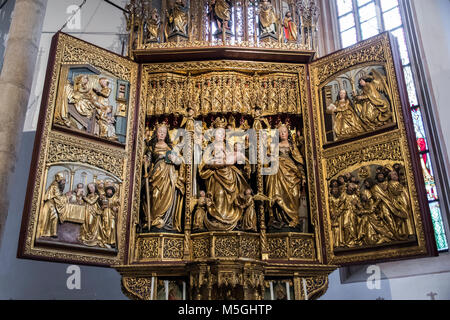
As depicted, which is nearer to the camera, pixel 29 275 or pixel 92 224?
pixel 92 224

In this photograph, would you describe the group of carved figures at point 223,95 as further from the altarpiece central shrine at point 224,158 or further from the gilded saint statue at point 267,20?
the gilded saint statue at point 267,20

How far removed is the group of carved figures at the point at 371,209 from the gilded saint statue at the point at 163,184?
2549mm

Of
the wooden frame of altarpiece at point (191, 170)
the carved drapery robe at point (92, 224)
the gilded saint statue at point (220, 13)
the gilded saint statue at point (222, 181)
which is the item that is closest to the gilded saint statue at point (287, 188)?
the wooden frame of altarpiece at point (191, 170)

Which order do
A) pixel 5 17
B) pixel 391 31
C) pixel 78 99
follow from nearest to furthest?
pixel 78 99
pixel 5 17
pixel 391 31

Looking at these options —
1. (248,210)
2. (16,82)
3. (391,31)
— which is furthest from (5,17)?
(391,31)

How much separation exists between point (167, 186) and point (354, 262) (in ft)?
10.6

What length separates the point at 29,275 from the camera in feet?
27.8

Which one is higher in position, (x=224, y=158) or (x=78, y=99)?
(x=78, y=99)

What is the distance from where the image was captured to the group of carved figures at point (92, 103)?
787 cm

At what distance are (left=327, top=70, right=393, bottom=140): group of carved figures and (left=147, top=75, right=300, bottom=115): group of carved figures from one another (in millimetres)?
836

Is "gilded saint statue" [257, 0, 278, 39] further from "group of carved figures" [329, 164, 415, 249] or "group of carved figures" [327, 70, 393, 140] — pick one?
"group of carved figures" [329, 164, 415, 249]

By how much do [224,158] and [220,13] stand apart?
2.98m

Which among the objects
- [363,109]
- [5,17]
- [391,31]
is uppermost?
[391,31]

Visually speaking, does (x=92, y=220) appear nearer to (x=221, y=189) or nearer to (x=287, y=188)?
(x=221, y=189)
